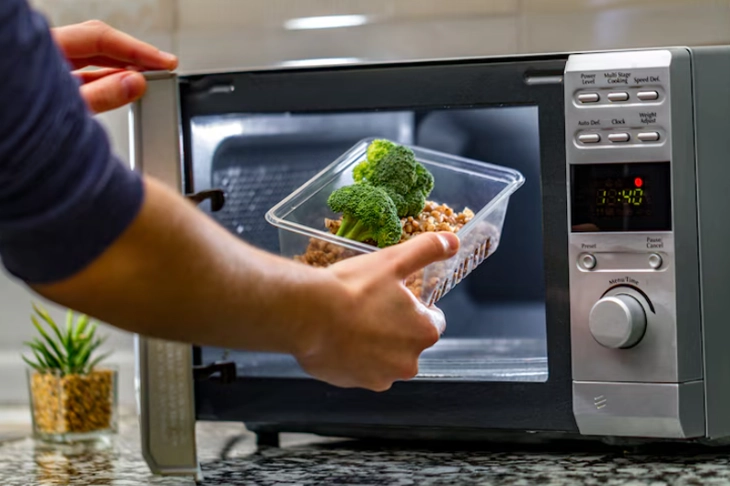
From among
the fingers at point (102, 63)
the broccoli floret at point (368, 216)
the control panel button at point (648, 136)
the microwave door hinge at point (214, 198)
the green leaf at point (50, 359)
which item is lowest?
the green leaf at point (50, 359)

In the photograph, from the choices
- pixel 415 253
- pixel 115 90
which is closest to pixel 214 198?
pixel 115 90

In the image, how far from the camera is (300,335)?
28.3 inches

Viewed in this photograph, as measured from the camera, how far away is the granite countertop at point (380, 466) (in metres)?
0.94

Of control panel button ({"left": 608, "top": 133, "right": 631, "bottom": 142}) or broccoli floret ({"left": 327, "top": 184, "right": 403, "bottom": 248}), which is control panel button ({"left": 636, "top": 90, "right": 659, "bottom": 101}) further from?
broccoli floret ({"left": 327, "top": 184, "right": 403, "bottom": 248})

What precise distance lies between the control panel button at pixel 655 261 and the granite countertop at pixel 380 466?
0.19m

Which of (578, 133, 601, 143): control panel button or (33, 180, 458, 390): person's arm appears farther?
(578, 133, 601, 143): control panel button

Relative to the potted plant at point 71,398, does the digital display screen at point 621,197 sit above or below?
above

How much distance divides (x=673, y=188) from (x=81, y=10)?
0.96 m

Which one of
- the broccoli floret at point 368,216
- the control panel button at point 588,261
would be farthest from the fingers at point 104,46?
the control panel button at point 588,261

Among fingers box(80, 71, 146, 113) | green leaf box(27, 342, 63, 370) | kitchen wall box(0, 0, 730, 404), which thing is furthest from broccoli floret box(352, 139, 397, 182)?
green leaf box(27, 342, 63, 370)

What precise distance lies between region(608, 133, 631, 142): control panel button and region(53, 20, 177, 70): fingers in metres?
0.44

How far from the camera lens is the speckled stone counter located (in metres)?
0.94

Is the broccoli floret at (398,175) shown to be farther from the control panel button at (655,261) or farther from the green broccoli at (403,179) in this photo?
the control panel button at (655,261)

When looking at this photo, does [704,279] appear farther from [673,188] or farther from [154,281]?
[154,281]
